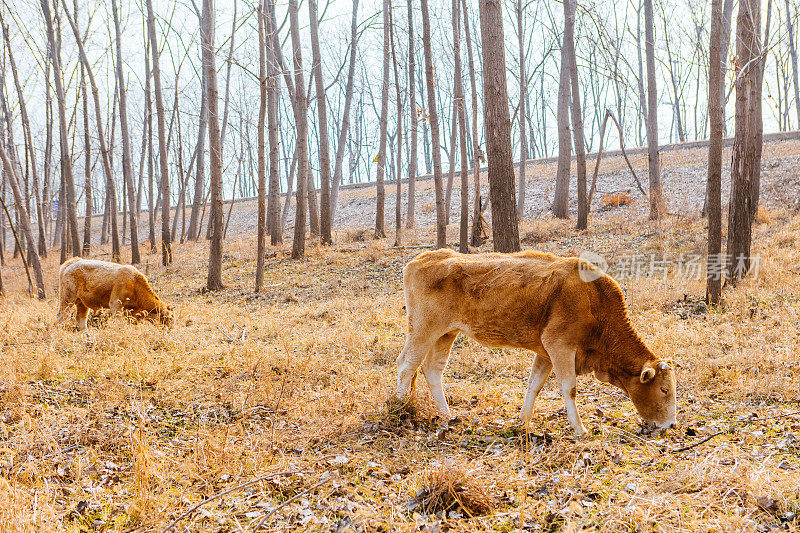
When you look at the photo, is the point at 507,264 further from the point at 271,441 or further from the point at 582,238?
the point at 582,238

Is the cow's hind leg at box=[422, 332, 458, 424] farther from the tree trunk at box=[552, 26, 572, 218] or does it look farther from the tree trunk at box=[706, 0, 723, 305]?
the tree trunk at box=[552, 26, 572, 218]

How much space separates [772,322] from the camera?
8.84 metres

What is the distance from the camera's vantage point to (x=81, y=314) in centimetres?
1157

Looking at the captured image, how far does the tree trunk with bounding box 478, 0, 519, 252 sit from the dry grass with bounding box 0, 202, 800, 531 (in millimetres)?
2660

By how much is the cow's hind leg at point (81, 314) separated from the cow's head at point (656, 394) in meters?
10.4

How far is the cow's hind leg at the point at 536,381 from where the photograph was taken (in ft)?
20.0

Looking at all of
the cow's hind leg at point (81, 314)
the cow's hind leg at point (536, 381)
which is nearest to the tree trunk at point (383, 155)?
the cow's hind leg at point (81, 314)

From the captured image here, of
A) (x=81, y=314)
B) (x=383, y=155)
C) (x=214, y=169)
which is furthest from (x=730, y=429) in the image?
(x=383, y=155)

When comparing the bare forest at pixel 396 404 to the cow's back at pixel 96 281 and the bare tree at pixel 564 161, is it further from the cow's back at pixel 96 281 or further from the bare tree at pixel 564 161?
the bare tree at pixel 564 161

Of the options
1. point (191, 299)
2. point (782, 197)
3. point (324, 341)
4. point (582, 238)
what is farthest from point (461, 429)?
point (782, 197)

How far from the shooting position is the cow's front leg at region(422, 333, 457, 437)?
652cm

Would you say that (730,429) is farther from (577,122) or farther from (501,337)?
(577,122)

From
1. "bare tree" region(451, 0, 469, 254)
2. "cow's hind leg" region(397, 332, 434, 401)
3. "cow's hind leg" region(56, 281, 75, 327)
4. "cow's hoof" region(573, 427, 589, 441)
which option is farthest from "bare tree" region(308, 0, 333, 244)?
"cow's hoof" region(573, 427, 589, 441)

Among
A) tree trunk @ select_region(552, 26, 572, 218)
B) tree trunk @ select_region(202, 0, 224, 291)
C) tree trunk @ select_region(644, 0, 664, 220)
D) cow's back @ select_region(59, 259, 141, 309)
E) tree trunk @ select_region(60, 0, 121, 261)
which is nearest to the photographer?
cow's back @ select_region(59, 259, 141, 309)
